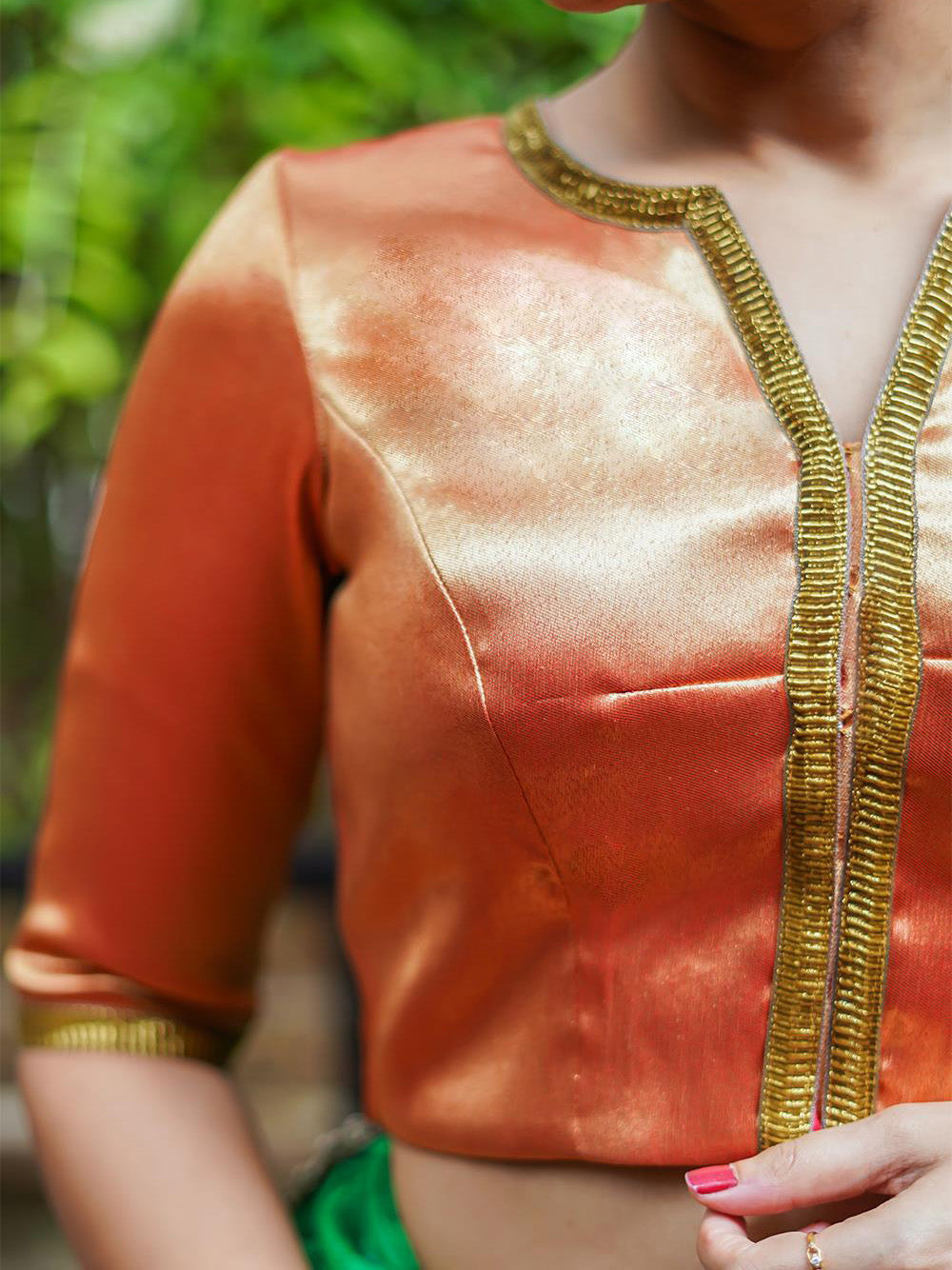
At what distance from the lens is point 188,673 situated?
2.59ft

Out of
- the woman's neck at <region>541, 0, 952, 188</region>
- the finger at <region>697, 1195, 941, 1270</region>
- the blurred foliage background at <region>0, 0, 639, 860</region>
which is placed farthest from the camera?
the blurred foliage background at <region>0, 0, 639, 860</region>

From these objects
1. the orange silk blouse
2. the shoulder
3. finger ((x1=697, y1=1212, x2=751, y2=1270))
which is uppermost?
the shoulder

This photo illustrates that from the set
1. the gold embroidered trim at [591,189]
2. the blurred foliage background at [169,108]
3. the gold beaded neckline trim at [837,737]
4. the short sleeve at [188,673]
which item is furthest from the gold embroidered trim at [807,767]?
the blurred foliage background at [169,108]

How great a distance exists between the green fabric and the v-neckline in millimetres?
496

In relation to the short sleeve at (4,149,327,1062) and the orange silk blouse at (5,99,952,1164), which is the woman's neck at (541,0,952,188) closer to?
the orange silk blouse at (5,99,952,1164)

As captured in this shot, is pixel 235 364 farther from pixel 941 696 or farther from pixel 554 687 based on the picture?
pixel 941 696

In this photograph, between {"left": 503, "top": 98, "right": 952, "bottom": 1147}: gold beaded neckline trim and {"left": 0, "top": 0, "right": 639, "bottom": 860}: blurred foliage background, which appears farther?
{"left": 0, "top": 0, "right": 639, "bottom": 860}: blurred foliage background

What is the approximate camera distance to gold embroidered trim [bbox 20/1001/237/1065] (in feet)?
2.64

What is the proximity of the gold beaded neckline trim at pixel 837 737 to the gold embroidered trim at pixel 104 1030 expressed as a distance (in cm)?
34

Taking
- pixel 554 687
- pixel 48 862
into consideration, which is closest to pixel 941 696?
pixel 554 687

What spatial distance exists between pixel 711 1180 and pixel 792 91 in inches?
21.7

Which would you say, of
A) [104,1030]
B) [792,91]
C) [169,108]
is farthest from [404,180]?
[169,108]

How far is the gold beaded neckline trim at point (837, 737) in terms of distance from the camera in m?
0.65

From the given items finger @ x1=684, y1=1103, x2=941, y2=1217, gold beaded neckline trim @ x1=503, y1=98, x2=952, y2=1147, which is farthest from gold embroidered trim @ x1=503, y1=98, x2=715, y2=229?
finger @ x1=684, y1=1103, x2=941, y2=1217
